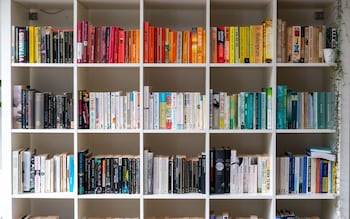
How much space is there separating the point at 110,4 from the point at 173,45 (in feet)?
1.74

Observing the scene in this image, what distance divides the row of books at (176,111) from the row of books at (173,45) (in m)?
0.23

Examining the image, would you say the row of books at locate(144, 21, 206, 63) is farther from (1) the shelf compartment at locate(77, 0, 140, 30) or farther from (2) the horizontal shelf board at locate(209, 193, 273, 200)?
(2) the horizontal shelf board at locate(209, 193, 273, 200)

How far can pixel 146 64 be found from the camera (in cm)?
293

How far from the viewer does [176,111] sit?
9.78ft

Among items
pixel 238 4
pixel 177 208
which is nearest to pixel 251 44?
pixel 238 4

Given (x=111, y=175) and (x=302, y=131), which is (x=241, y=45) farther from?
(x=111, y=175)

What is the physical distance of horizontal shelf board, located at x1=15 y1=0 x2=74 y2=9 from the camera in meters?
3.05

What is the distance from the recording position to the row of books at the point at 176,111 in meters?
2.97

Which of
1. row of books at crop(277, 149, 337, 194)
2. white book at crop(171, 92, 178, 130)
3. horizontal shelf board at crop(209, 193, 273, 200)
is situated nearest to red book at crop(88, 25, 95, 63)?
white book at crop(171, 92, 178, 130)

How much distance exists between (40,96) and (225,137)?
1.30 meters

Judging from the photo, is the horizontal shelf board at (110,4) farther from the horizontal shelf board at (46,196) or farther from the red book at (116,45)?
the horizontal shelf board at (46,196)

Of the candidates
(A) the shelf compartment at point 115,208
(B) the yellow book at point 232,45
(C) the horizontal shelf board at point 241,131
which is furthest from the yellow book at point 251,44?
(A) the shelf compartment at point 115,208

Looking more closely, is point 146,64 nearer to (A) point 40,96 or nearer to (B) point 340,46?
(A) point 40,96

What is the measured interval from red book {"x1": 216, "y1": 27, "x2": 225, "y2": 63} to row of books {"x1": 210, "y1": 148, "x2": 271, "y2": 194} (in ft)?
1.94
